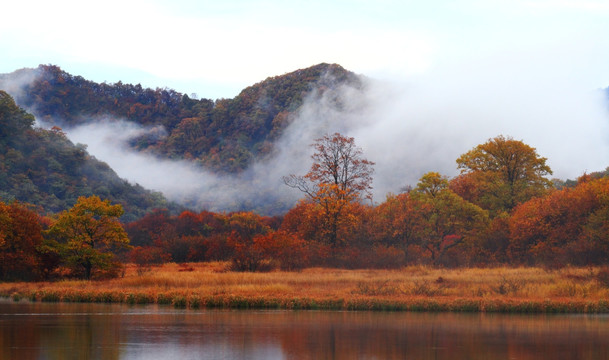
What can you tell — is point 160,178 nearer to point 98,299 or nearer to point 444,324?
point 98,299

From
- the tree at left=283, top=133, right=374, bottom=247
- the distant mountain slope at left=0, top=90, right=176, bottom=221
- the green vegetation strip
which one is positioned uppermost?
the distant mountain slope at left=0, top=90, right=176, bottom=221

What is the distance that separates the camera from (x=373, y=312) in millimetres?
35844

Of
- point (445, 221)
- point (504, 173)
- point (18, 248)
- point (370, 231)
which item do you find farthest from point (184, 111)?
point (18, 248)

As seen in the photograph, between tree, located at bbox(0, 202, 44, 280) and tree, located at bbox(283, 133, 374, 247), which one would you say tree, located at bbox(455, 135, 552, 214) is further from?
tree, located at bbox(0, 202, 44, 280)

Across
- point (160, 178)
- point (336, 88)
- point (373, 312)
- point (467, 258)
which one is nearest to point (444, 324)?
point (373, 312)

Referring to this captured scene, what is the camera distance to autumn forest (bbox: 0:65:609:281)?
51.6 metres

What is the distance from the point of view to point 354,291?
40.9 meters

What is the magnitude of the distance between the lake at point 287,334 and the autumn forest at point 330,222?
15486 millimetres

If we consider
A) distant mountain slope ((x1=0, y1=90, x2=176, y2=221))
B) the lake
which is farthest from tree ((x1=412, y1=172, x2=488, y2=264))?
distant mountain slope ((x1=0, y1=90, x2=176, y2=221))

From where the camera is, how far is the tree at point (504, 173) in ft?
267

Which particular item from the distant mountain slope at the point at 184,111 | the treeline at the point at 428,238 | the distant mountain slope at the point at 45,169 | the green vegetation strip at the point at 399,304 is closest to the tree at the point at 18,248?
the treeline at the point at 428,238

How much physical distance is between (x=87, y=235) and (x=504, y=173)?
53.8 meters

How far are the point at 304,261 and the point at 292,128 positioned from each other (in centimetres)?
12296

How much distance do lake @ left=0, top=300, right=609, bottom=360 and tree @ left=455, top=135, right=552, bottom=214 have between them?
156 ft
